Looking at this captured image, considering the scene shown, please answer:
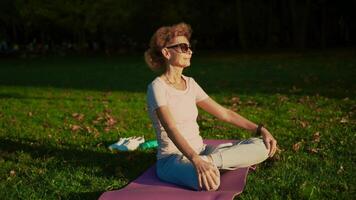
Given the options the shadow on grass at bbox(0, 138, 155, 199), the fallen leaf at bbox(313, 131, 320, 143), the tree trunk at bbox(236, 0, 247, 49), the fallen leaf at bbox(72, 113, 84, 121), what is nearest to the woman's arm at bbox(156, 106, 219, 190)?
the shadow on grass at bbox(0, 138, 155, 199)

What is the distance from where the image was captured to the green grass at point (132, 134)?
6.70 m

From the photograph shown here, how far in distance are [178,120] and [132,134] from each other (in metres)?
4.03

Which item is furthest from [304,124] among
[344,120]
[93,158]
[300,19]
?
[300,19]

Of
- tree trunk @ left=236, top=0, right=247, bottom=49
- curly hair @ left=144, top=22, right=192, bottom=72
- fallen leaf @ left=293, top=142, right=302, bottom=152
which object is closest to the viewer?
curly hair @ left=144, top=22, right=192, bottom=72

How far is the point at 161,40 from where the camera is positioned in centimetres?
638

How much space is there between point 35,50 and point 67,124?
52644 mm

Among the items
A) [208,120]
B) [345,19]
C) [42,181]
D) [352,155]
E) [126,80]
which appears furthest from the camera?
[345,19]

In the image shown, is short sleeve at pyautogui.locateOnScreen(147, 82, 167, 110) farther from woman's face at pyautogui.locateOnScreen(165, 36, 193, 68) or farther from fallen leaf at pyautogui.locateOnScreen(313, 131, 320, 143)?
fallen leaf at pyautogui.locateOnScreen(313, 131, 320, 143)

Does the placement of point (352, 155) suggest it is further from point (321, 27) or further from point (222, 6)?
point (321, 27)

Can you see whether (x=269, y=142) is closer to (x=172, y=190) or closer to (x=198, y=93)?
(x=198, y=93)

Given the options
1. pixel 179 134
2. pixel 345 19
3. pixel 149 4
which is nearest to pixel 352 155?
pixel 179 134

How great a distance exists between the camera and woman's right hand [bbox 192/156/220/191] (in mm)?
5680

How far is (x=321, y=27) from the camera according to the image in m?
56.7

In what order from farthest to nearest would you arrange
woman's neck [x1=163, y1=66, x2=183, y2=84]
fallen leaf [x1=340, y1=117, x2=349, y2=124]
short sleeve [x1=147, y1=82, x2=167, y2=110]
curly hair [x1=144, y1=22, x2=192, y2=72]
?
fallen leaf [x1=340, y1=117, x2=349, y2=124]
woman's neck [x1=163, y1=66, x2=183, y2=84]
curly hair [x1=144, y1=22, x2=192, y2=72]
short sleeve [x1=147, y1=82, x2=167, y2=110]
